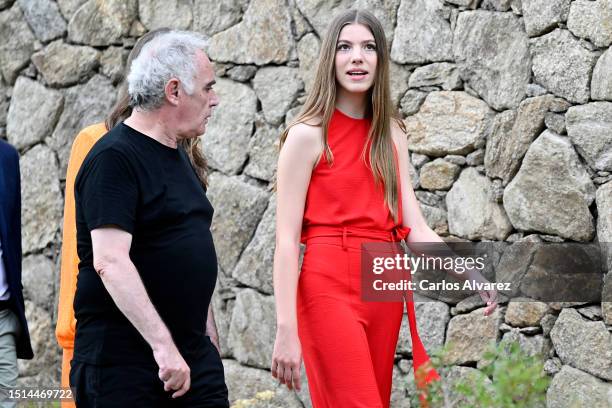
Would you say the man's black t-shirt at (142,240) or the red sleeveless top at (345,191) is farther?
the red sleeveless top at (345,191)

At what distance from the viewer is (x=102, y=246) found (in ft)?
9.91

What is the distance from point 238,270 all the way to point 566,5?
7.11ft

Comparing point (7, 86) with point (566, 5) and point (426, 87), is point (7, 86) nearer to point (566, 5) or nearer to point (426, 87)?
point (426, 87)

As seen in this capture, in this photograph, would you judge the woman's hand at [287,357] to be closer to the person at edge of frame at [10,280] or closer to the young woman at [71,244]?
the young woman at [71,244]

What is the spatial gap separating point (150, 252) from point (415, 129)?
229cm

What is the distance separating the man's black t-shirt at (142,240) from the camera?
3074 millimetres

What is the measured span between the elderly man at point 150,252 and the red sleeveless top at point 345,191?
41 centimetres

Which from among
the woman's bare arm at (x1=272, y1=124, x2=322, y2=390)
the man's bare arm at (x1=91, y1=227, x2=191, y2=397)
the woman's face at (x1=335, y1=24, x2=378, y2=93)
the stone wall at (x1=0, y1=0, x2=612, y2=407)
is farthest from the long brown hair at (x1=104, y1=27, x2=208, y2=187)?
the stone wall at (x1=0, y1=0, x2=612, y2=407)

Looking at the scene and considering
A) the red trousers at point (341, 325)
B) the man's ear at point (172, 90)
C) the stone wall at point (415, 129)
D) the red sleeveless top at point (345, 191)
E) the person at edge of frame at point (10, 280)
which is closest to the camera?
the man's ear at point (172, 90)

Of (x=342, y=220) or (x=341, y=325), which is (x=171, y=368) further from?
(x=342, y=220)

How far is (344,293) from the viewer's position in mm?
3523

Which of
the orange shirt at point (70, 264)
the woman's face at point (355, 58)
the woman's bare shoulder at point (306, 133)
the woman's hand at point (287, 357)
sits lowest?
the woman's hand at point (287, 357)

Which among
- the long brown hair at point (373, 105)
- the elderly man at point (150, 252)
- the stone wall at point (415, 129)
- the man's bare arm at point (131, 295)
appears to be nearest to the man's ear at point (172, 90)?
the elderly man at point (150, 252)

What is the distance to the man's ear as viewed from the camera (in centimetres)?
325
